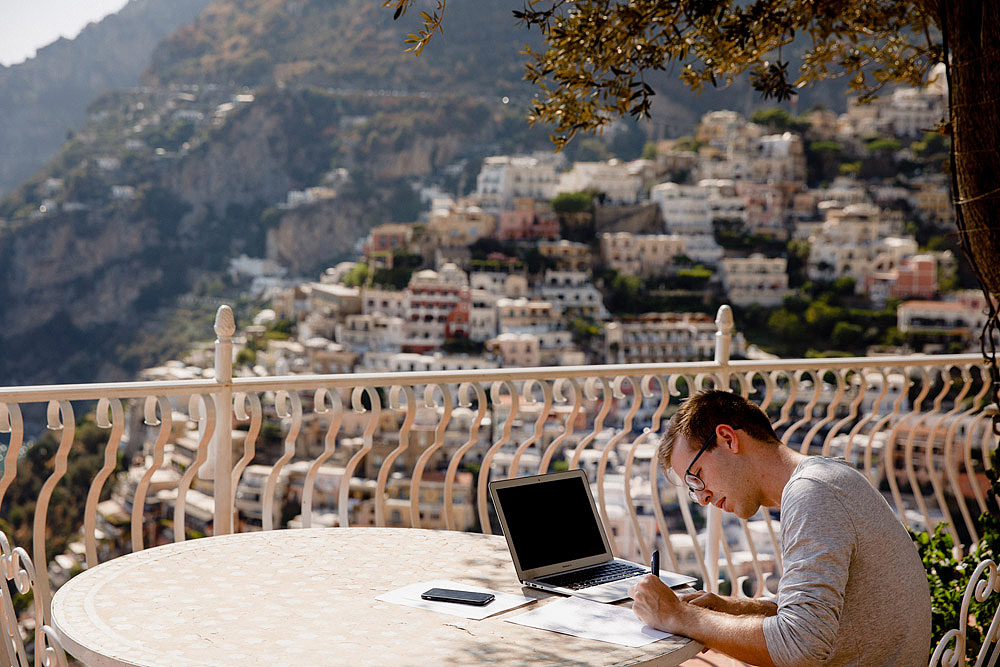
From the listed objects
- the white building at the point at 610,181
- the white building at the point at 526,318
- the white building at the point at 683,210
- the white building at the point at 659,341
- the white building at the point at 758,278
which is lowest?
the white building at the point at 659,341

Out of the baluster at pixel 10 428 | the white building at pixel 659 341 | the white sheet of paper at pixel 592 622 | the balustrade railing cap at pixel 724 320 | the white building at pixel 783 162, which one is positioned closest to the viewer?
the white sheet of paper at pixel 592 622

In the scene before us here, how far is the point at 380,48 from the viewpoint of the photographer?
240 feet

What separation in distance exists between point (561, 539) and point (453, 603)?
0.30 meters

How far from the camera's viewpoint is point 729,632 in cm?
130

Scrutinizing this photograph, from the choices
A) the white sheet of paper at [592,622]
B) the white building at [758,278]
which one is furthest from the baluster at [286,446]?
the white building at [758,278]

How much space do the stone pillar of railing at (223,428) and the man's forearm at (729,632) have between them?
1590mm

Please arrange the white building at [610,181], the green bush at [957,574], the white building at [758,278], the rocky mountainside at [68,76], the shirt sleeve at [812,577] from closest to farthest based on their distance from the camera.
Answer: the shirt sleeve at [812,577] < the green bush at [957,574] < the white building at [758,278] < the white building at [610,181] < the rocky mountainside at [68,76]

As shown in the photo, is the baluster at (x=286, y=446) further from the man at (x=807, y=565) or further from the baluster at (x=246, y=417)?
the man at (x=807, y=565)

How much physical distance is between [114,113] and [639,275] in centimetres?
4441

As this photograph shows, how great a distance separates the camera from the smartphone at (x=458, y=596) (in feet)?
4.76

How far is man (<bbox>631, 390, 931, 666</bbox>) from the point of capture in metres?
1.23

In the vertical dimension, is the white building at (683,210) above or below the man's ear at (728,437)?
above

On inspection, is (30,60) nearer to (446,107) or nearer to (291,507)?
(446,107)

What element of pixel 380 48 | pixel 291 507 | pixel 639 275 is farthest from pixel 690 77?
pixel 380 48
